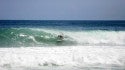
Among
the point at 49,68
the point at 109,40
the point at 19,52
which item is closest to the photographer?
the point at 49,68

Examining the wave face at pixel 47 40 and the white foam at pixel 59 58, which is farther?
the wave face at pixel 47 40

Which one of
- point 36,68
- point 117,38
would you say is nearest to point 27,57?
point 36,68

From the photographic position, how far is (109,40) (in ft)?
62.4

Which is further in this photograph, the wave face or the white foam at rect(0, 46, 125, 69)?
the wave face

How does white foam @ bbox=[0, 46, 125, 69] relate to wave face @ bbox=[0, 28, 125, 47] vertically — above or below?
above

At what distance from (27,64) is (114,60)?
140 inches

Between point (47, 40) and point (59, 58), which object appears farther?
point (47, 40)

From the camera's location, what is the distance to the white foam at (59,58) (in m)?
10.7

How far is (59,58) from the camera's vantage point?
452 inches

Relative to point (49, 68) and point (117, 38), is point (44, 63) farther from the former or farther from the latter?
point (117, 38)

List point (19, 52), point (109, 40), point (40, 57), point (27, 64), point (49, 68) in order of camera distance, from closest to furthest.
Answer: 1. point (49, 68)
2. point (27, 64)
3. point (40, 57)
4. point (19, 52)
5. point (109, 40)

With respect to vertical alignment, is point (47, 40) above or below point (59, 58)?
below

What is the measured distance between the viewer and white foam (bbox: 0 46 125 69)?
10.7 metres

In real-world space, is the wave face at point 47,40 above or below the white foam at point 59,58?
below
